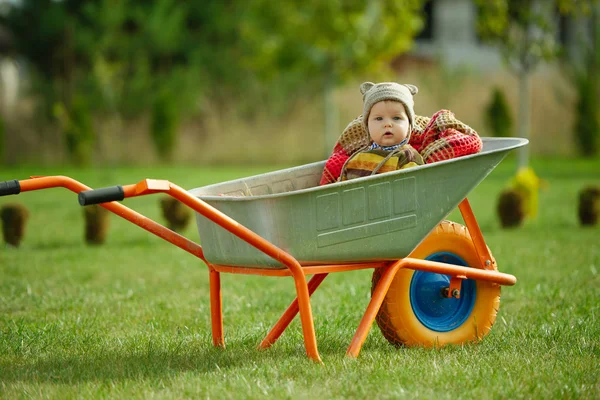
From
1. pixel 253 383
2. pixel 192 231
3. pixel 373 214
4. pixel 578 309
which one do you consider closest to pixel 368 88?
pixel 373 214

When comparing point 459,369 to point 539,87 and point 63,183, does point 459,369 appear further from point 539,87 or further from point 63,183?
point 539,87

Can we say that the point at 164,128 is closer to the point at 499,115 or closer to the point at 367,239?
the point at 499,115

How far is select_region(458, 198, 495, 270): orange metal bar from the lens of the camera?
400 cm

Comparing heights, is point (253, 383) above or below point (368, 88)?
below

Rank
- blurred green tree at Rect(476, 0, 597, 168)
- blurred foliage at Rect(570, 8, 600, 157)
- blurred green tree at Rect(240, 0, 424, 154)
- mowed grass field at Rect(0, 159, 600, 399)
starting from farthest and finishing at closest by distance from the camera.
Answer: blurred foliage at Rect(570, 8, 600, 157) < blurred green tree at Rect(240, 0, 424, 154) < blurred green tree at Rect(476, 0, 597, 168) < mowed grass field at Rect(0, 159, 600, 399)

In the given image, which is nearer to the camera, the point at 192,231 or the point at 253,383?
the point at 253,383

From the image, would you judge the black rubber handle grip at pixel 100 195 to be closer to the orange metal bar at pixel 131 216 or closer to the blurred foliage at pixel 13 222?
the orange metal bar at pixel 131 216

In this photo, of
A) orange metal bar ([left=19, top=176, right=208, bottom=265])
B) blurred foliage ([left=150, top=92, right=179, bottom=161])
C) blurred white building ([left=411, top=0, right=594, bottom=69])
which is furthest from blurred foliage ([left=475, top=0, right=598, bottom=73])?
blurred white building ([left=411, top=0, right=594, bottom=69])

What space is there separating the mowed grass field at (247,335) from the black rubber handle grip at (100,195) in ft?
2.48

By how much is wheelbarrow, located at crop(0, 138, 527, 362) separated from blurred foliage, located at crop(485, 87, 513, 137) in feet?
52.6

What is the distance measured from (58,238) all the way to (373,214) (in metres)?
6.63

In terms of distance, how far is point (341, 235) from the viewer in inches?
137

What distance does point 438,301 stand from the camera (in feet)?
13.1

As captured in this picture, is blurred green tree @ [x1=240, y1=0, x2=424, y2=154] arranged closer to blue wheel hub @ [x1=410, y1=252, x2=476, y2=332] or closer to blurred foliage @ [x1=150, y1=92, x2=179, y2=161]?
blurred foliage @ [x1=150, y1=92, x2=179, y2=161]
